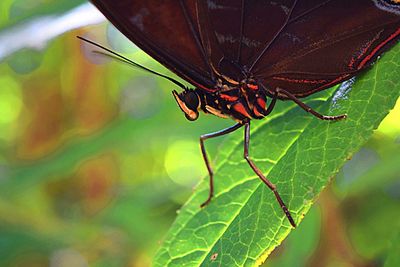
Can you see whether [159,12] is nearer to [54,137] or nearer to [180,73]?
[180,73]

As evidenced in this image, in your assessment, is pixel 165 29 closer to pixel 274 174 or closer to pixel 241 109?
pixel 241 109

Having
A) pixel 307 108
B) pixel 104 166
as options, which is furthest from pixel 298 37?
pixel 104 166

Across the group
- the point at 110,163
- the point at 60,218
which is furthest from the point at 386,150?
the point at 60,218

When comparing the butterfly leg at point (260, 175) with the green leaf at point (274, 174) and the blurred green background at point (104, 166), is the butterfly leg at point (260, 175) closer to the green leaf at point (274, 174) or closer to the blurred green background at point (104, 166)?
the green leaf at point (274, 174)

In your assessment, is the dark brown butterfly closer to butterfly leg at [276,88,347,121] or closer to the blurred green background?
butterfly leg at [276,88,347,121]

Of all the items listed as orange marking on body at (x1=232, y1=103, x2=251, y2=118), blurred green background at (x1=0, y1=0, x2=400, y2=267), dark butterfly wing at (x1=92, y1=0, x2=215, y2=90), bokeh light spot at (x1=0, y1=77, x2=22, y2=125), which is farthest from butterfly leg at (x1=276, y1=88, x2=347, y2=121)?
bokeh light spot at (x1=0, y1=77, x2=22, y2=125)

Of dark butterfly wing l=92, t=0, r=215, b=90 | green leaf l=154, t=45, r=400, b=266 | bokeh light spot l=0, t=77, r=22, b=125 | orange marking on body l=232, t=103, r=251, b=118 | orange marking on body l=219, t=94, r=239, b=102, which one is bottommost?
green leaf l=154, t=45, r=400, b=266

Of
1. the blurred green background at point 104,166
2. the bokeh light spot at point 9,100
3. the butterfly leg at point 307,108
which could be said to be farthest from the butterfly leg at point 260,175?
the bokeh light spot at point 9,100
